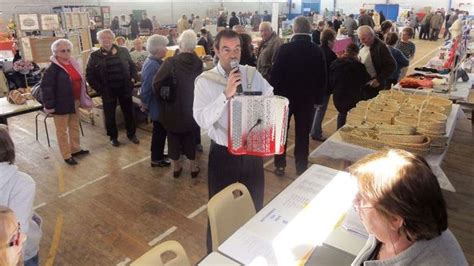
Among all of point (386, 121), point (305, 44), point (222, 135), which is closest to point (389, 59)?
point (305, 44)

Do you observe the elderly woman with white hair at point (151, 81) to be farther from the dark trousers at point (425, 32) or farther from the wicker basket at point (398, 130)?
the dark trousers at point (425, 32)

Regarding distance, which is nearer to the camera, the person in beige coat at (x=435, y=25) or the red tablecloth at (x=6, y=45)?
the red tablecloth at (x=6, y=45)

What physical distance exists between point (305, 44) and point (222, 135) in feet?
5.57

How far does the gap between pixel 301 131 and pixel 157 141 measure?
1.61 meters

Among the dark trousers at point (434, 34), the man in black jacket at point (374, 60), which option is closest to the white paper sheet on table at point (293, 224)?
the man in black jacket at point (374, 60)

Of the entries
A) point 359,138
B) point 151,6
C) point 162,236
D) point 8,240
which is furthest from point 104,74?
point 151,6

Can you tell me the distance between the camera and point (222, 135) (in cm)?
214

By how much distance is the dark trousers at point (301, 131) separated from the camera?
3.59 meters

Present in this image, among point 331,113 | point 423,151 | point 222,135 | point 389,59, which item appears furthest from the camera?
point 331,113

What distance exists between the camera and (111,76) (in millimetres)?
4441

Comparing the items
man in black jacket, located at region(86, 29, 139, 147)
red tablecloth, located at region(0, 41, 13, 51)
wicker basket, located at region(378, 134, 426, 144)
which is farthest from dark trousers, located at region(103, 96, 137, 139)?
red tablecloth, located at region(0, 41, 13, 51)

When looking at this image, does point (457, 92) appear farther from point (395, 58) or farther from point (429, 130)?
point (429, 130)

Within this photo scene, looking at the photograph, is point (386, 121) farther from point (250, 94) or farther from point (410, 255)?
point (410, 255)

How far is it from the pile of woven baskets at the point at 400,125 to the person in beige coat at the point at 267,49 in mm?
1722
